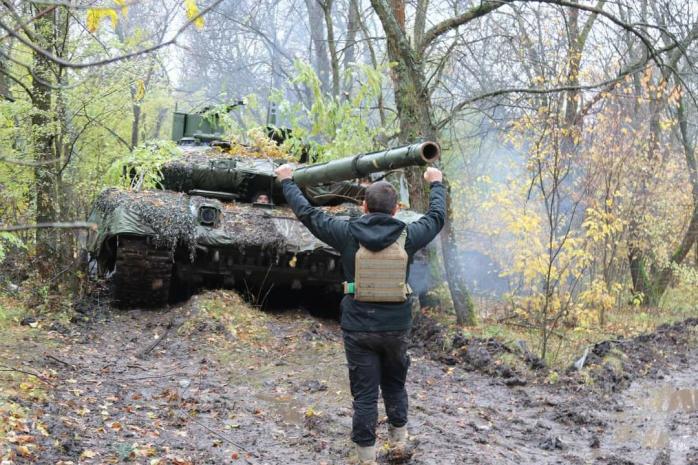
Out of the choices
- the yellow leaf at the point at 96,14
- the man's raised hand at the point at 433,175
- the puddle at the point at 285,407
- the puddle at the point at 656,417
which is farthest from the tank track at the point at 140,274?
the yellow leaf at the point at 96,14

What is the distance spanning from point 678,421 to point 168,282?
5.48 meters

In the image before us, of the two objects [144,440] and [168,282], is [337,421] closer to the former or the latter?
[144,440]

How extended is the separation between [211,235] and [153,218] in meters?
0.65

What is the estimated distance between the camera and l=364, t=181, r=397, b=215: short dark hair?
4367 millimetres

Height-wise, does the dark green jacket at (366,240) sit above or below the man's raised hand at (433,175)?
below

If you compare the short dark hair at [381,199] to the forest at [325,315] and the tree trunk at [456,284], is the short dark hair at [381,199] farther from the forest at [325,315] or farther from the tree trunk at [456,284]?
the tree trunk at [456,284]

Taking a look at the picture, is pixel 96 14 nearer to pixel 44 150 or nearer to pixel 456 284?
pixel 44 150

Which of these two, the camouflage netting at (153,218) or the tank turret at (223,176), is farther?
the tank turret at (223,176)

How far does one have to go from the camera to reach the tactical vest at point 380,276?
14.0ft

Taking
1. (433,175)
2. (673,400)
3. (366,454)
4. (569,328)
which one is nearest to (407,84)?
(569,328)

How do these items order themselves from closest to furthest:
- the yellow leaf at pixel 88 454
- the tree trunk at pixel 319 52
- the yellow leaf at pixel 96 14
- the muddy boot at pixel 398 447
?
the yellow leaf at pixel 96 14 < the yellow leaf at pixel 88 454 < the muddy boot at pixel 398 447 < the tree trunk at pixel 319 52

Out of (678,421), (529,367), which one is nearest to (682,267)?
(529,367)

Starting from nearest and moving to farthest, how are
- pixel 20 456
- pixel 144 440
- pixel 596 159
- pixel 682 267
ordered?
1. pixel 20 456
2. pixel 144 440
3. pixel 596 159
4. pixel 682 267

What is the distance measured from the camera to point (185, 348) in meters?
7.25
